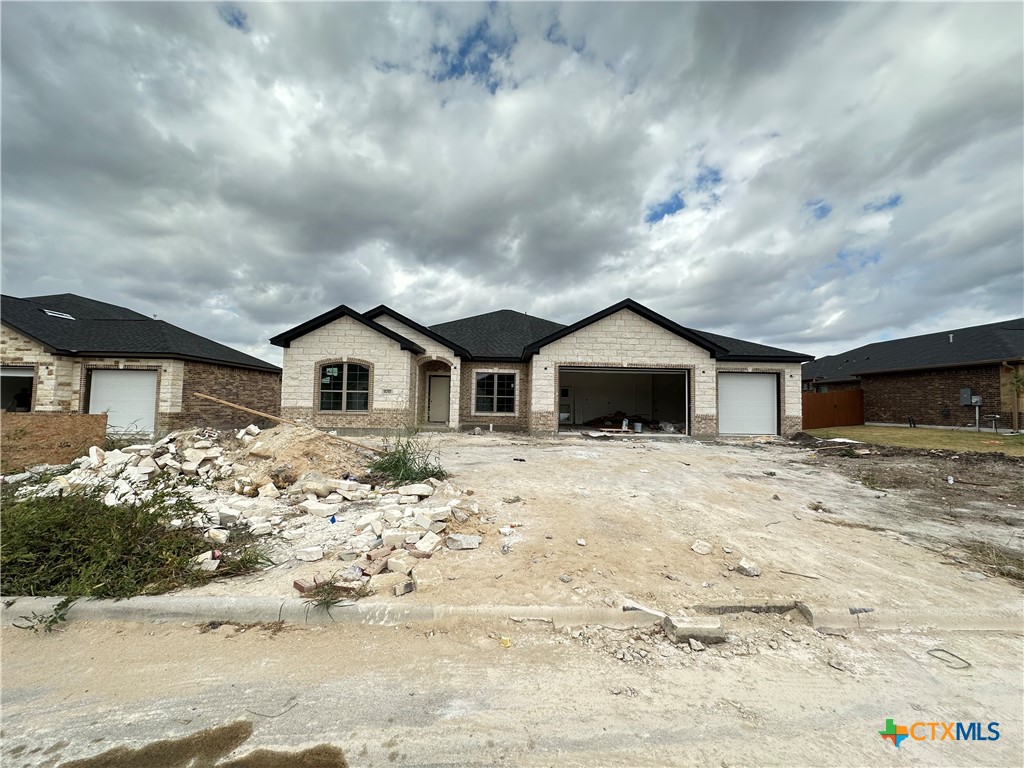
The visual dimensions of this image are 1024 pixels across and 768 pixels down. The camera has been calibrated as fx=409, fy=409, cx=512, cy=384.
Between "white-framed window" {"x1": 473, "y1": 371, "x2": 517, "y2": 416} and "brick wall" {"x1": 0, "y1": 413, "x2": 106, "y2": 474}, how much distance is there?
1213 cm

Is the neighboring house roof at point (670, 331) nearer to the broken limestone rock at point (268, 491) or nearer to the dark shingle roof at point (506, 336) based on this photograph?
the dark shingle roof at point (506, 336)

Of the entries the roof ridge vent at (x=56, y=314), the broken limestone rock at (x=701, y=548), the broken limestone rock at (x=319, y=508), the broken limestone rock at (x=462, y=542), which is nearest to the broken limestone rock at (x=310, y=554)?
the broken limestone rock at (x=319, y=508)

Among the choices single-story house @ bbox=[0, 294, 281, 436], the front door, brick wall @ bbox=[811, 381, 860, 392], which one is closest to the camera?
single-story house @ bbox=[0, 294, 281, 436]

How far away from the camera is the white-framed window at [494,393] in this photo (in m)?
18.5

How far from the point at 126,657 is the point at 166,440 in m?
7.25

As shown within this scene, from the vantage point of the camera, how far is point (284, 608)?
344cm

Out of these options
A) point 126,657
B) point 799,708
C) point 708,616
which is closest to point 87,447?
point 126,657

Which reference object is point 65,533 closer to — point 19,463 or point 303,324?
point 19,463

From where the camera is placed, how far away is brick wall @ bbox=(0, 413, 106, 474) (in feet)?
27.4

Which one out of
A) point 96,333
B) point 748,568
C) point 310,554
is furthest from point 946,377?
point 96,333

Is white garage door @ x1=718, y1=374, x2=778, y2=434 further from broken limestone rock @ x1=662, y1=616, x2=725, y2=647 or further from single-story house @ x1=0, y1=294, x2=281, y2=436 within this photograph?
single-story house @ x1=0, y1=294, x2=281, y2=436

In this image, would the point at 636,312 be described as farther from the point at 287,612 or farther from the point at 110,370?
the point at 110,370

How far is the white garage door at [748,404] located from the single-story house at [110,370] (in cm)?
2144

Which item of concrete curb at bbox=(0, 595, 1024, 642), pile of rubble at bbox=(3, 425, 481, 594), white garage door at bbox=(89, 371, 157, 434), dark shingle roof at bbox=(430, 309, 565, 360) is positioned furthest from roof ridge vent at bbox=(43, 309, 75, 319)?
concrete curb at bbox=(0, 595, 1024, 642)
